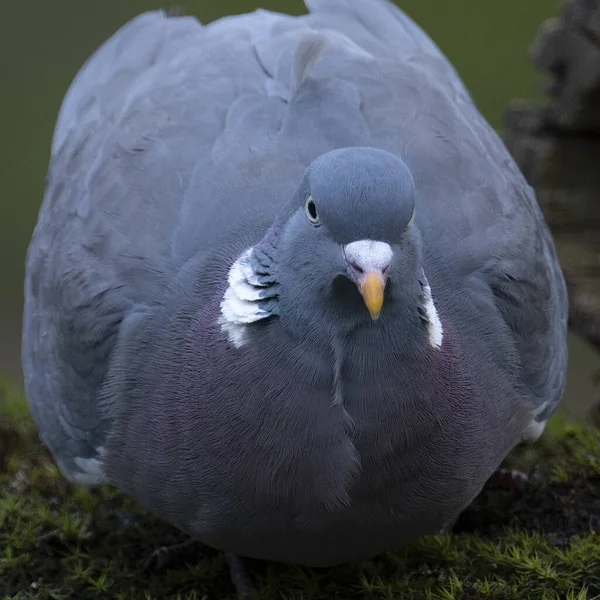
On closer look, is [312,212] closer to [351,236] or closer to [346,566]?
[351,236]

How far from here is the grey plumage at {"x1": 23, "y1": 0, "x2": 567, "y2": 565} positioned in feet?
12.8

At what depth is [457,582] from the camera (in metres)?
4.78

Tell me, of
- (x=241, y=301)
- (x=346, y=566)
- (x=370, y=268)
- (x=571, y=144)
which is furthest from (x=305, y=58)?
(x=571, y=144)

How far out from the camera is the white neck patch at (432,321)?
3.94 meters

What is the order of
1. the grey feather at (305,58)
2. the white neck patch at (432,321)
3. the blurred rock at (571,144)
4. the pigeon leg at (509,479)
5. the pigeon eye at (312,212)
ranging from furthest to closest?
the blurred rock at (571,144) < the pigeon leg at (509,479) < the grey feather at (305,58) < the white neck patch at (432,321) < the pigeon eye at (312,212)

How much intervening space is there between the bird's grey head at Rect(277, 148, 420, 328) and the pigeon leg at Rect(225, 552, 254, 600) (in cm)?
160

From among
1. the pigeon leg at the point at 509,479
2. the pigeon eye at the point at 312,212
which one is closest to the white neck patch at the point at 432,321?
the pigeon eye at the point at 312,212

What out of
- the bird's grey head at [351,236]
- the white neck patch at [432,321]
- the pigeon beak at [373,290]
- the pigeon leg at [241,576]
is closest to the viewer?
the pigeon beak at [373,290]

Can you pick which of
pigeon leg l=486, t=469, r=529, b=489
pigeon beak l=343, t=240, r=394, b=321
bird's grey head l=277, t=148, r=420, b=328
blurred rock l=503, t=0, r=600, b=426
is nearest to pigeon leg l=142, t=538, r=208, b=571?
pigeon leg l=486, t=469, r=529, b=489

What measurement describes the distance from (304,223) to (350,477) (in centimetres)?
86

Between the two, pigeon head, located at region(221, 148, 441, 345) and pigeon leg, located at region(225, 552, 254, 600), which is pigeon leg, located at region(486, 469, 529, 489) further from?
pigeon head, located at region(221, 148, 441, 345)

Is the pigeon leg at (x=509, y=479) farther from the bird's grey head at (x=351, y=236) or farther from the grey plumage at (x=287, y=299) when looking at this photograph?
the bird's grey head at (x=351, y=236)

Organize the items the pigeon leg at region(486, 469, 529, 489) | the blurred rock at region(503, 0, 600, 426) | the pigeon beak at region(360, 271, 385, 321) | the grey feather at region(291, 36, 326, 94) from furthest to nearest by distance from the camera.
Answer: the blurred rock at region(503, 0, 600, 426) → the pigeon leg at region(486, 469, 529, 489) → the grey feather at region(291, 36, 326, 94) → the pigeon beak at region(360, 271, 385, 321)

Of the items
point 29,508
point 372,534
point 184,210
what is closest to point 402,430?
point 372,534
